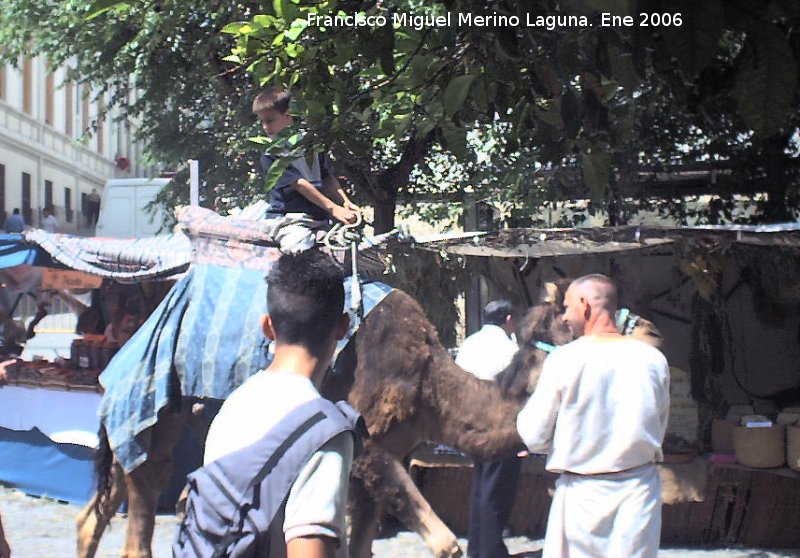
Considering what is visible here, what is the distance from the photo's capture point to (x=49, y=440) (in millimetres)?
8914

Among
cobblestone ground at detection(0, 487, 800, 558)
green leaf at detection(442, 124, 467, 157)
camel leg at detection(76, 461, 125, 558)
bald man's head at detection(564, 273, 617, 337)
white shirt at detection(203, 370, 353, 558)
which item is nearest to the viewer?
white shirt at detection(203, 370, 353, 558)

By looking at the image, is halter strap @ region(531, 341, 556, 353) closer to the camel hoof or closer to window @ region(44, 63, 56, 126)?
the camel hoof

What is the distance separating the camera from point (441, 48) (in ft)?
11.3

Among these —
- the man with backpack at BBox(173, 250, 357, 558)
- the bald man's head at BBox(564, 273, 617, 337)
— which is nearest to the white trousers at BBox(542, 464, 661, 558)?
the bald man's head at BBox(564, 273, 617, 337)

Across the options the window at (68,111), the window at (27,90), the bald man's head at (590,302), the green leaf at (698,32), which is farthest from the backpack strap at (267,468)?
the window at (68,111)

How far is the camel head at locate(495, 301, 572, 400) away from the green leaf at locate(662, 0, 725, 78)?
3.65 metres

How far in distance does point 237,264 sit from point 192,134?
820 cm

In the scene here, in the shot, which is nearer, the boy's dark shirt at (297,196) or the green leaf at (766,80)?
the green leaf at (766,80)

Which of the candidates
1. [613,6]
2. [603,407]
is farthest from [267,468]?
[603,407]

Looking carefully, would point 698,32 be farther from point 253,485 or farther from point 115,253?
point 115,253

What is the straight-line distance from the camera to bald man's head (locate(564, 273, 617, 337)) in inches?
176

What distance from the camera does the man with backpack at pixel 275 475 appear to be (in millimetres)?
2158

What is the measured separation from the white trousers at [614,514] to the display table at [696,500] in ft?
11.2

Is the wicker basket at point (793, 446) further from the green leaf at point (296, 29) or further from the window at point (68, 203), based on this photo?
the window at point (68, 203)
